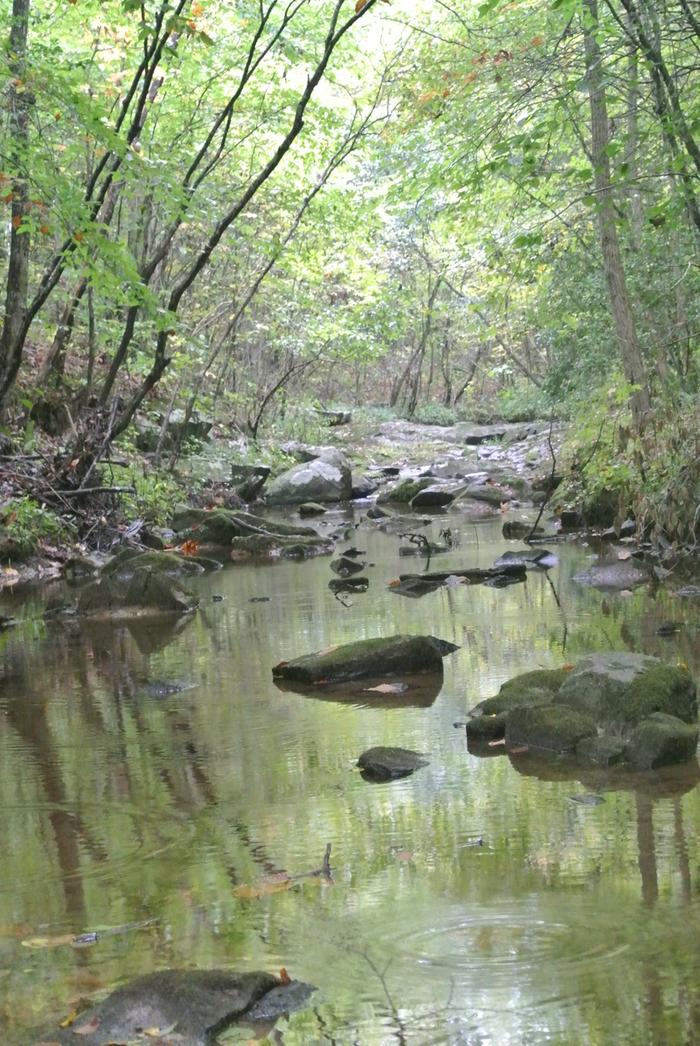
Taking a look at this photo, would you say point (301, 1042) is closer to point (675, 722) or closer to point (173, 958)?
point (173, 958)

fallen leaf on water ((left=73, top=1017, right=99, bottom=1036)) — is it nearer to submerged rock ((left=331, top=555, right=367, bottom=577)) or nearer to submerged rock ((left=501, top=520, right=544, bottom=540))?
submerged rock ((left=331, top=555, right=367, bottom=577))

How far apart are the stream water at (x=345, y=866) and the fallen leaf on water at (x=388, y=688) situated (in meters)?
0.16

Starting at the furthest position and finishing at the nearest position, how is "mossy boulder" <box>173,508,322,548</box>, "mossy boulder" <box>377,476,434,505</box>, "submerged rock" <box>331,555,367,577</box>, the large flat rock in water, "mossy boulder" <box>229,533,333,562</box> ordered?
1. "mossy boulder" <box>377,476,434,505</box>
2. "mossy boulder" <box>173,508,322,548</box>
3. "mossy boulder" <box>229,533,333,562</box>
4. "submerged rock" <box>331,555,367,577</box>
5. the large flat rock in water

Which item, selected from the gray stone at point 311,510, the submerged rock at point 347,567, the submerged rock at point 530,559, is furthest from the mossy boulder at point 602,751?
the gray stone at point 311,510

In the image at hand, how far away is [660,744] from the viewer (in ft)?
13.9

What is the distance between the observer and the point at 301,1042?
234 centimetres

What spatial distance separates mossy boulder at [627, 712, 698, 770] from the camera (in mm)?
4246

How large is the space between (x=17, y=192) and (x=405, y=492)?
12.2m

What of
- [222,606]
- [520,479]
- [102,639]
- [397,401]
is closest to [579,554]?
[222,606]

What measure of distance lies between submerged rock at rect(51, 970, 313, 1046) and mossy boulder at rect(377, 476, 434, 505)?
18265 mm

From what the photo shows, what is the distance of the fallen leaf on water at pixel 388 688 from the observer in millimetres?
6023

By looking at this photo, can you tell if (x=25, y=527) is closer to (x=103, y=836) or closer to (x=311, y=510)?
(x=311, y=510)

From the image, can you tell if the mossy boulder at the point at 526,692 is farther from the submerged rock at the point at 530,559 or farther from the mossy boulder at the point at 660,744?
the submerged rock at the point at 530,559

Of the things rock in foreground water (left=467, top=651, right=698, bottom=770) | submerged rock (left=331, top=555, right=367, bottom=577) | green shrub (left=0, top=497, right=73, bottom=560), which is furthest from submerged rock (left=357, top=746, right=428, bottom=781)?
green shrub (left=0, top=497, right=73, bottom=560)
